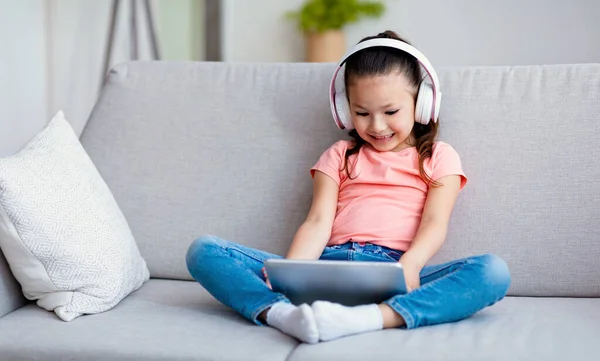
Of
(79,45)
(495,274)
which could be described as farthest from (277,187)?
(79,45)

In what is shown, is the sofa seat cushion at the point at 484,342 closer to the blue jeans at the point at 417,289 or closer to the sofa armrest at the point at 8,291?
the blue jeans at the point at 417,289

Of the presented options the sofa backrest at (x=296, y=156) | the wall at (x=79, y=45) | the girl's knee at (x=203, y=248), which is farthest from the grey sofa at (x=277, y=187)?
the wall at (x=79, y=45)

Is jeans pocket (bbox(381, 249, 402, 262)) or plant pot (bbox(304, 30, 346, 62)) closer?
jeans pocket (bbox(381, 249, 402, 262))

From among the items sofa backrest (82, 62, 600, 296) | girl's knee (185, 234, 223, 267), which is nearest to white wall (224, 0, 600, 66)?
sofa backrest (82, 62, 600, 296)

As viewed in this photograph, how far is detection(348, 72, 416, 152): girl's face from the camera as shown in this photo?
1.85m

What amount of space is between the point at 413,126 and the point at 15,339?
3.25 ft

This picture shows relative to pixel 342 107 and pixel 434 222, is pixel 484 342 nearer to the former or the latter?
pixel 434 222

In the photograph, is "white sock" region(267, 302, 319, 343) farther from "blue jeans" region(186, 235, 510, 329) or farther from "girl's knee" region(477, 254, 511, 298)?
"girl's knee" region(477, 254, 511, 298)

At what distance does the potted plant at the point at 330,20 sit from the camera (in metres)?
3.40

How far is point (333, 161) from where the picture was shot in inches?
76.4

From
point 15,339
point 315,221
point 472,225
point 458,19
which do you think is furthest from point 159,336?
point 458,19

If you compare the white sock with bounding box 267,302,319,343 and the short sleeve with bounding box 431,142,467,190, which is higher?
the short sleeve with bounding box 431,142,467,190

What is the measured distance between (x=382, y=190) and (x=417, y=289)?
417mm

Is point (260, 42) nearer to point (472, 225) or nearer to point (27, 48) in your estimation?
point (27, 48)
